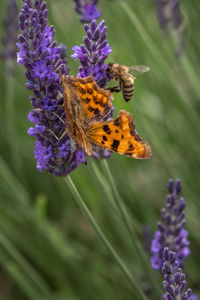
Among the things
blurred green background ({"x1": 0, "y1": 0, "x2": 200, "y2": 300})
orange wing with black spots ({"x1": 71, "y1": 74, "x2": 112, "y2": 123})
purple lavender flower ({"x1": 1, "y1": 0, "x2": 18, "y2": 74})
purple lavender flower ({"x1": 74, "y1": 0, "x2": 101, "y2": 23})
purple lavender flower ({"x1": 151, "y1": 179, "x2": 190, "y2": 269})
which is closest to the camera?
orange wing with black spots ({"x1": 71, "y1": 74, "x2": 112, "y2": 123})

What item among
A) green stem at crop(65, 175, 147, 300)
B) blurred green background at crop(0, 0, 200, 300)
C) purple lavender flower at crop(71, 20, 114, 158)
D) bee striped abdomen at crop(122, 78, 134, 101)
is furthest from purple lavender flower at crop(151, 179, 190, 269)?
purple lavender flower at crop(71, 20, 114, 158)

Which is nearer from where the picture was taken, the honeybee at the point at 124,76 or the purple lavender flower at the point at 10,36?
the honeybee at the point at 124,76

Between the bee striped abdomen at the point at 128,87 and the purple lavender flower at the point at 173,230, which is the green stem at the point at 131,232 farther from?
the bee striped abdomen at the point at 128,87

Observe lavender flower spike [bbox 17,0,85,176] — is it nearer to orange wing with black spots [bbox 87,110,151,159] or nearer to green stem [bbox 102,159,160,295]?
orange wing with black spots [bbox 87,110,151,159]

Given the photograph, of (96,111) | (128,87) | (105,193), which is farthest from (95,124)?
(105,193)

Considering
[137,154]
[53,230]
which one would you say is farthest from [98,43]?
[53,230]

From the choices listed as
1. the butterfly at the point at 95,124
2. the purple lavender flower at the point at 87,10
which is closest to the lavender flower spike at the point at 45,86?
the butterfly at the point at 95,124
